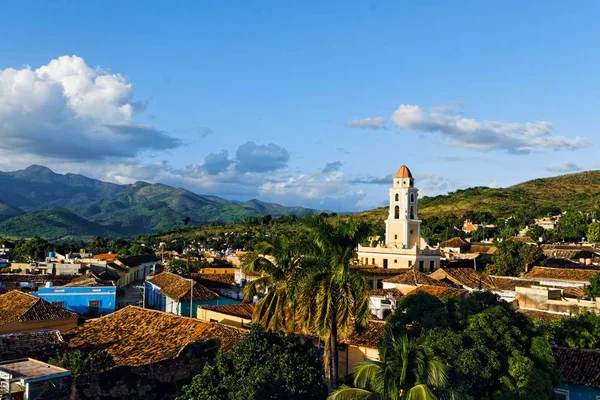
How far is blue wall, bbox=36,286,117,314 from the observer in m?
31.5

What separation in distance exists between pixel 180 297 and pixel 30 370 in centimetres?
1817

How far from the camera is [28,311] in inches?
985

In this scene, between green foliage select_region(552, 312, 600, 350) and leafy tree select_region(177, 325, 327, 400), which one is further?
green foliage select_region(552, 312, 600, 350)

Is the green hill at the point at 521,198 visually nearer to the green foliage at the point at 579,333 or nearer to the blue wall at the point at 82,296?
the blue wall at the point at 82,296

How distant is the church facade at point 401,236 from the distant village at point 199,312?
0.33 feet

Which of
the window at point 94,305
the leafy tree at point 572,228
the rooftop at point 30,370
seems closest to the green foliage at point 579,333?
the rooftop at point 30,370

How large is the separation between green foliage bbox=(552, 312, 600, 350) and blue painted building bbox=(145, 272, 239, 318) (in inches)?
689

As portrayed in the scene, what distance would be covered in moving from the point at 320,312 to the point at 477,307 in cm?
501

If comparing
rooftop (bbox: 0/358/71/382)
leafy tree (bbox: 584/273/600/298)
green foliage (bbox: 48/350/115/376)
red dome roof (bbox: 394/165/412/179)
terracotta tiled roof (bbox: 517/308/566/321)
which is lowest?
green foliage (bbox: 48/350/115/376)

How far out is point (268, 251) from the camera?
16.9 metres

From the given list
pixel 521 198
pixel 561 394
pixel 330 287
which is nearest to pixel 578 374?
pixel 561 394

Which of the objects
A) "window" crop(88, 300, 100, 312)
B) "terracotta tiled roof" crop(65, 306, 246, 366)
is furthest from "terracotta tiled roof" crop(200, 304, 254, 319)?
"window" crop(88, 300, 100, 312)

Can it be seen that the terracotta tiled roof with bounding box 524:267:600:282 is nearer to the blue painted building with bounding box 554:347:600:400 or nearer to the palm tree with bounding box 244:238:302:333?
the blue painted building with bounding box 554:347:600:400

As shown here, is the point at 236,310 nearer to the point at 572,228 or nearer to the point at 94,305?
the point at 94,305
